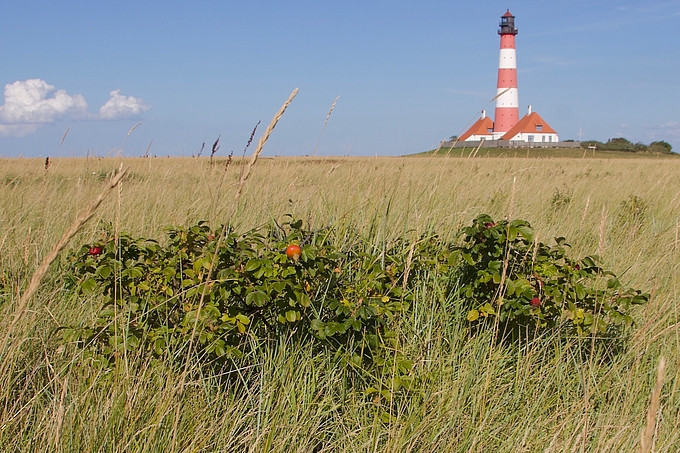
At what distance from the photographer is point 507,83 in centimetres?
4516

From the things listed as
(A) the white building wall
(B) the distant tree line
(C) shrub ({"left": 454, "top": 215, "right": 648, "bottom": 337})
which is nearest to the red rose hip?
(C) shrub ({"left": 454, "top": 215, "right": 648, "bottom": 337})

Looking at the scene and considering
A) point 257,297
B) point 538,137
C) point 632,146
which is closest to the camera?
point 257,297

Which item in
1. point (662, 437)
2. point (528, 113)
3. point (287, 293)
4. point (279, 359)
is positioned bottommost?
point (662, 437)

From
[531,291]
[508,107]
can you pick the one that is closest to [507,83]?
[508,107]

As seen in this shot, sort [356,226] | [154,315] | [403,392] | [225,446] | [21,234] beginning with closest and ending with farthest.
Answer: [225,446] → [403,392] → [154,315] → [356,226] → [21,234]

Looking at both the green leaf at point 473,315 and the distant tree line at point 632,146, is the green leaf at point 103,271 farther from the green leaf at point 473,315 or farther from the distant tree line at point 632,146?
the distant tree line at point 632,146

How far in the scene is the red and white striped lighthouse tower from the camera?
4553cm

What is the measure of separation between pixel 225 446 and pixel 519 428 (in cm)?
86

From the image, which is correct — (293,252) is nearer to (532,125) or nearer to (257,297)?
(257,297)

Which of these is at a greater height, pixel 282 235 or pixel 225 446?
pixel 282 235

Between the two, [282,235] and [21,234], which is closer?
[282,235]

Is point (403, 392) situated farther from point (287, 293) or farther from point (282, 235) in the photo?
point (282, 235)

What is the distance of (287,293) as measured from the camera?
6.05 feet

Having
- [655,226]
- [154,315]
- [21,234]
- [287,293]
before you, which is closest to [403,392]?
[287,293]
